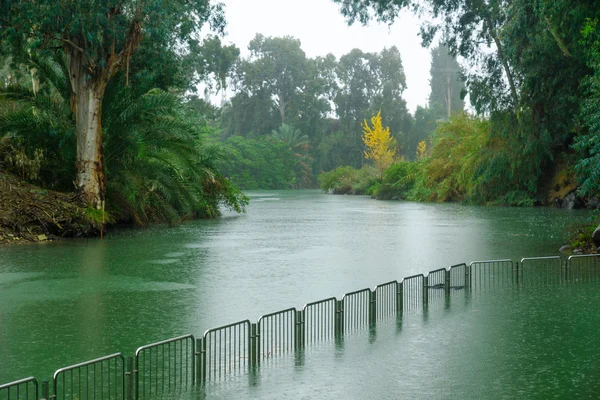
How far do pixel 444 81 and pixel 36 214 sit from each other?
387 feet

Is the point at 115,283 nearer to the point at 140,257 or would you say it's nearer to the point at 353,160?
the point at 140,257

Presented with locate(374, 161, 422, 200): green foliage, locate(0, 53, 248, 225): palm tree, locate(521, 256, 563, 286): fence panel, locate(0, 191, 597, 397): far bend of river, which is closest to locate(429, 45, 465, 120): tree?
locate(374, 161, 422, 200): green foliage

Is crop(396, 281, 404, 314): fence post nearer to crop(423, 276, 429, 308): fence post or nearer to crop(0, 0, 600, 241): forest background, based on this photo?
crop(423, 276, 429, 308): fence post

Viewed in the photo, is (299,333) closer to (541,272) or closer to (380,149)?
(541,272)

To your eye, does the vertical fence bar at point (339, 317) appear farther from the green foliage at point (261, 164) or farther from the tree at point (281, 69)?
the tree at point (281, 69)

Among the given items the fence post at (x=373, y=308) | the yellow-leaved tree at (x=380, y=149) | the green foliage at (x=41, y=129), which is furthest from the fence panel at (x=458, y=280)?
the yellow-leaved tree at (x=380, y=149)

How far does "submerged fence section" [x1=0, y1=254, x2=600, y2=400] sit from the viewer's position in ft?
24.2

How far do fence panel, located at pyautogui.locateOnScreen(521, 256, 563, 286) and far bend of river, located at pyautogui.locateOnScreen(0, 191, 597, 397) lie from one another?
1.61 m

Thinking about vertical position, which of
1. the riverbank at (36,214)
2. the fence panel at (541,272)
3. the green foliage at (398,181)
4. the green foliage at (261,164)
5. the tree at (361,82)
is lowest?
the fence panel at (541,272)

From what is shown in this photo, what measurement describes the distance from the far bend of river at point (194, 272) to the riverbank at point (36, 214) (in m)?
1.16

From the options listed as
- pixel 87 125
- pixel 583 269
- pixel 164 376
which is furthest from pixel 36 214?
pixel 164 376

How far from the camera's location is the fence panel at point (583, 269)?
49.8ft

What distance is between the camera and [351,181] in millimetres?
77125

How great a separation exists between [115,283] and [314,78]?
311 ft
